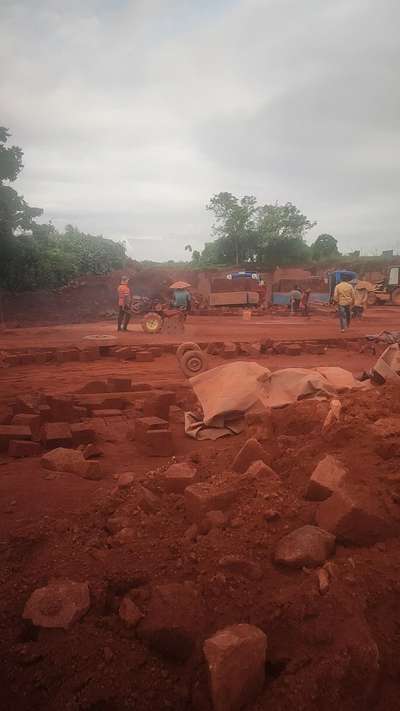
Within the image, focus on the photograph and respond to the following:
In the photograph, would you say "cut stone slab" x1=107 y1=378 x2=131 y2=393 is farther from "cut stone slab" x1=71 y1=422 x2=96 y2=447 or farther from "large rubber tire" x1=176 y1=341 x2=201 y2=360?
"cut stone slab" x1=71 y1=422 x2=96 y2=447

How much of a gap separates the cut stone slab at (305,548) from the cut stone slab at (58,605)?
2.98 feet

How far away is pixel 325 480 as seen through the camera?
8.97 feet

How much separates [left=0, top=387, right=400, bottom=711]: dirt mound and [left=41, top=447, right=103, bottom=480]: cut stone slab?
8.8 inches

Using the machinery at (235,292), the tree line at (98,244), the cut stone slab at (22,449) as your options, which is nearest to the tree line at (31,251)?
the tree line at (98,244)

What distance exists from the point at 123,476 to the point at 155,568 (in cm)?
117

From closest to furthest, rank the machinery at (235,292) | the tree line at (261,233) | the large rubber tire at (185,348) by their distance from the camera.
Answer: the large rubber tire at (185,348) → the machinery at (235,292) → the tree line at (261,233)

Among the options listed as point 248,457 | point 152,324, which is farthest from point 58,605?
point 152,324

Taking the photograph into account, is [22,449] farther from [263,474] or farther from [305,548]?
[305,548]

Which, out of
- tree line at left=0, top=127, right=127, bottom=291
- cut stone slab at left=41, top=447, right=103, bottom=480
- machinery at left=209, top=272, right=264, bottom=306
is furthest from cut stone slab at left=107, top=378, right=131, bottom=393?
machinery at left=209, top=272, right=264, bottom=306

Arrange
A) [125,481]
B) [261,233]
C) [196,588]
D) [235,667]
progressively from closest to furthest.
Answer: [235,667] → [196,588] → [125,481] → [261,233]

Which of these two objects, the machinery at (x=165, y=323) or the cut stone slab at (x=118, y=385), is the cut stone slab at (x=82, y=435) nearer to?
the cut stone slab at (x=118, y=385)

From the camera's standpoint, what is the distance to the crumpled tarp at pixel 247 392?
4742 millimetres

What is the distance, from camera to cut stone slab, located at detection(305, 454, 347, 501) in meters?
2.68

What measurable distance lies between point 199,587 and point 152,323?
48.0 feet
